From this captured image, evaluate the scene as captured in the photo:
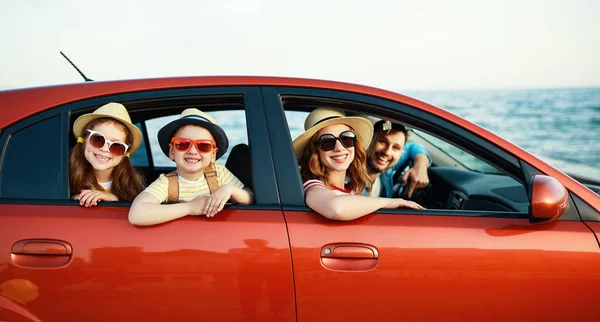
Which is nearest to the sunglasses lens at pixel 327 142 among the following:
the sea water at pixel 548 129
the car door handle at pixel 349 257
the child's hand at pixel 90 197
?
the car door handle at pixel 349 257

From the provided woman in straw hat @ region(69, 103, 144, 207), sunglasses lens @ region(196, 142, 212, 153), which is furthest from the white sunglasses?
sunglasses lens @ region(196, 142, 212, 153)

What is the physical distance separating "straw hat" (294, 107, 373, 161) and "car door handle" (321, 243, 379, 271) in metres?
0.63

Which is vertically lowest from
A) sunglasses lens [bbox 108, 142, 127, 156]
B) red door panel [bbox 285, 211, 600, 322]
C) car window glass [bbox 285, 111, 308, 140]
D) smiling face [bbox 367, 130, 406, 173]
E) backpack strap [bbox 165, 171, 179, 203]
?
red door panel [bbox 285, 211, 600, 322]

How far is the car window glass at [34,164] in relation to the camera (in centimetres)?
191

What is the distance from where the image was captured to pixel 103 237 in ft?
5.94

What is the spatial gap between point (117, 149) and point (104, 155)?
61mm

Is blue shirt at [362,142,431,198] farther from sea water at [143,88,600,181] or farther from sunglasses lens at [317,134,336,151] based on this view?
sea water at [143,88,600,181]

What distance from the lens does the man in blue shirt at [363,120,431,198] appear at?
3027 mm

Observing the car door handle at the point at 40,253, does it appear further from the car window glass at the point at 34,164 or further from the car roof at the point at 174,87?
the car roof at the point at 174,87

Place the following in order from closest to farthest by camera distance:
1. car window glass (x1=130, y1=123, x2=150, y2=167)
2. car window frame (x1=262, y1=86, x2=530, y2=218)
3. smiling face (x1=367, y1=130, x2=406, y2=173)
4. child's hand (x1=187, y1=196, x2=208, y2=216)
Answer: child's hand (x1=187, y1=196, x2=208, y2=216)
car window frame (x1=262, y1=86, x2=530, y2=218)
smiling face (x1=367, y1=130, x2=406, y2=173)
car window glass (x1=130, y1=123, x2=150, y2=167)

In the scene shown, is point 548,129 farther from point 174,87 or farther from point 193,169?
point 174,87

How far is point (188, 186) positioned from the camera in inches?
88.7

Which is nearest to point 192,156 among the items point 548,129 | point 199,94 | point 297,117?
point 199,94

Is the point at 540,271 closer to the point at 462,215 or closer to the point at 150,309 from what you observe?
the point at 462,215
